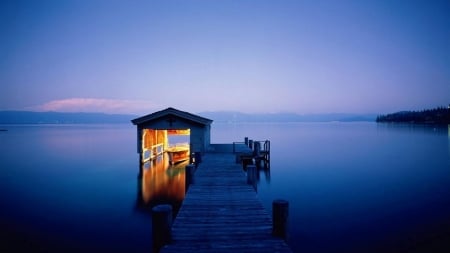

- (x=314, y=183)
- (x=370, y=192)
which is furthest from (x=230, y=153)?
(x=370, y=192)

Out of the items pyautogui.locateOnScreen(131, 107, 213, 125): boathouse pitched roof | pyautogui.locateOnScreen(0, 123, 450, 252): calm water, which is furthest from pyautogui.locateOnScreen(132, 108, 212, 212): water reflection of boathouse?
pyautogui.locateOnScreen(0, 123, 450, 252): calm water

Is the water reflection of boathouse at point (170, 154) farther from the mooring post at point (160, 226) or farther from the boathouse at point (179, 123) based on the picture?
the mooring post at point (160, 226)

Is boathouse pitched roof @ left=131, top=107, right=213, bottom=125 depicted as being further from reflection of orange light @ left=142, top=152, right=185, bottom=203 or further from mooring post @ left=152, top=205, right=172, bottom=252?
mooring post @ left=152, top=205, right=172, bottom=252

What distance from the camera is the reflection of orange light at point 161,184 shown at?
1758 centimetres

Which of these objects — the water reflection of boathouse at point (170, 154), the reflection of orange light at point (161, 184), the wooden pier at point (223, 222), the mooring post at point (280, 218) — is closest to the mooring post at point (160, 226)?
the wooden pier at point (223, 222)

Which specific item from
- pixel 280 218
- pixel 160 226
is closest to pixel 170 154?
pixel 160 226

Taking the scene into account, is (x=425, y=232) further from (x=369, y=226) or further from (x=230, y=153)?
(x=230, y=153)

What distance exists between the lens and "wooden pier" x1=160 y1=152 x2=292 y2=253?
21.6 ft

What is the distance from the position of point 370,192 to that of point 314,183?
4035 mm

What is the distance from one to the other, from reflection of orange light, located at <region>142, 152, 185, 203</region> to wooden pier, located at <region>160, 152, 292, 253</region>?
5.42 metres

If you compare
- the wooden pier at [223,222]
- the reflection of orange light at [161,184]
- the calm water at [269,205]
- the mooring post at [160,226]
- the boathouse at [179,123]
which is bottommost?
the calm water at [269,205]

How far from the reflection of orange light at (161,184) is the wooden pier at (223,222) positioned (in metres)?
5.42

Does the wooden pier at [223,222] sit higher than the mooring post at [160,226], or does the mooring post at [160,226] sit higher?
the mooring post at [160,226]

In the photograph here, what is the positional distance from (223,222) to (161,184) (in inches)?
513
